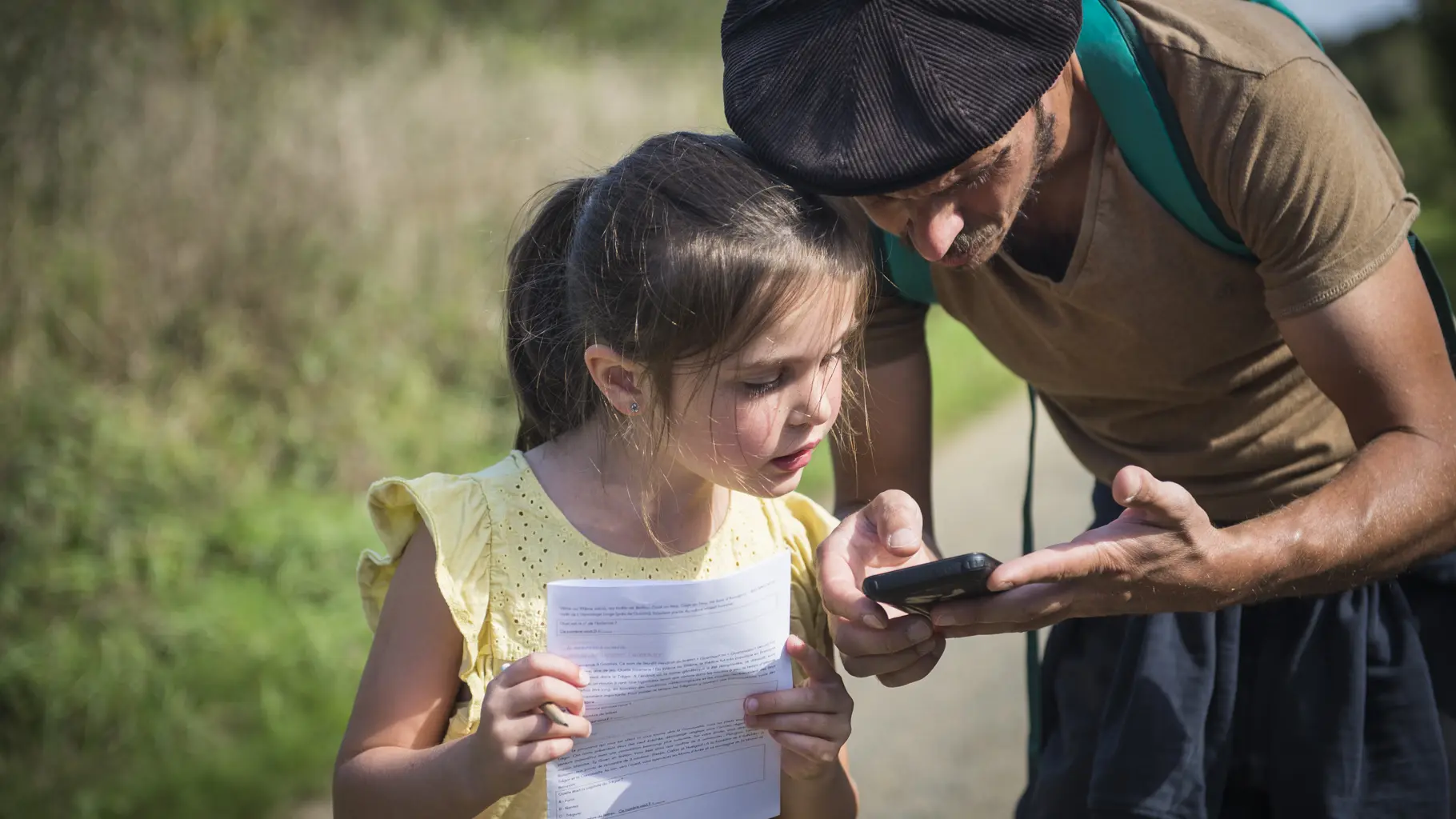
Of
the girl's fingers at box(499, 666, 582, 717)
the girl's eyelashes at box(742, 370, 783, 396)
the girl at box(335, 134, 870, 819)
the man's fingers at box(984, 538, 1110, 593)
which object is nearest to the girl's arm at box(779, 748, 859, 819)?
the girl at box(335, 134, 870, 819)

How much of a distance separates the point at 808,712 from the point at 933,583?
30cm

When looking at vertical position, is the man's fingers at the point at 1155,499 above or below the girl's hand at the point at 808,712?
above

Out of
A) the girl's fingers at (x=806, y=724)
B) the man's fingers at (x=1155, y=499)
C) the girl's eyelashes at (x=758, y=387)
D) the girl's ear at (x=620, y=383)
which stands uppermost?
the girl's ear at (x=620, y=383)

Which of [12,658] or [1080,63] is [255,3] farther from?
[1080,63]

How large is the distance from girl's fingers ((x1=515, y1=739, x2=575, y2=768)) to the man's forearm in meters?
0.95

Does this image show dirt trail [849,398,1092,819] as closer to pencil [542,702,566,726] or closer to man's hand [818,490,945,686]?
man's hand [818,490,945,686]

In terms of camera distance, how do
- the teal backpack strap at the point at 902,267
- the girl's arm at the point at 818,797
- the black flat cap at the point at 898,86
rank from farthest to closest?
1. the teal backpack strap at the point at 902,267
2. the girl's arm at the point at 818,797
3. the black flat cap at the point at 898,86

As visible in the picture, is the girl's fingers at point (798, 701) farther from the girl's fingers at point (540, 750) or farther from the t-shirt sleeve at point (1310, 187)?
the t-shirt sleeve at point (1310, 187)

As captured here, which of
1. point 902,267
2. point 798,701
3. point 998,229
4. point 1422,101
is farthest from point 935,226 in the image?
point 1422,101

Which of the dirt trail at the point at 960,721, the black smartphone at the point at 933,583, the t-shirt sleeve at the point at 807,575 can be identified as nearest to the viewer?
the black smartphone at the point at 933,583

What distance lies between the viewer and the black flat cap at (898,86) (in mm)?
1651

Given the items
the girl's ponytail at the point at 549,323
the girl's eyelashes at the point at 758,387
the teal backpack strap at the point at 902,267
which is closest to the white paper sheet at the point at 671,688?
the girl's eyelashes at the point at 758,387

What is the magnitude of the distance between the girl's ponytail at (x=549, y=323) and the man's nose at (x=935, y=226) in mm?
481

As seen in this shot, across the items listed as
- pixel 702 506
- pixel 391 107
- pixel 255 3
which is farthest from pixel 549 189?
pixel 255 3
